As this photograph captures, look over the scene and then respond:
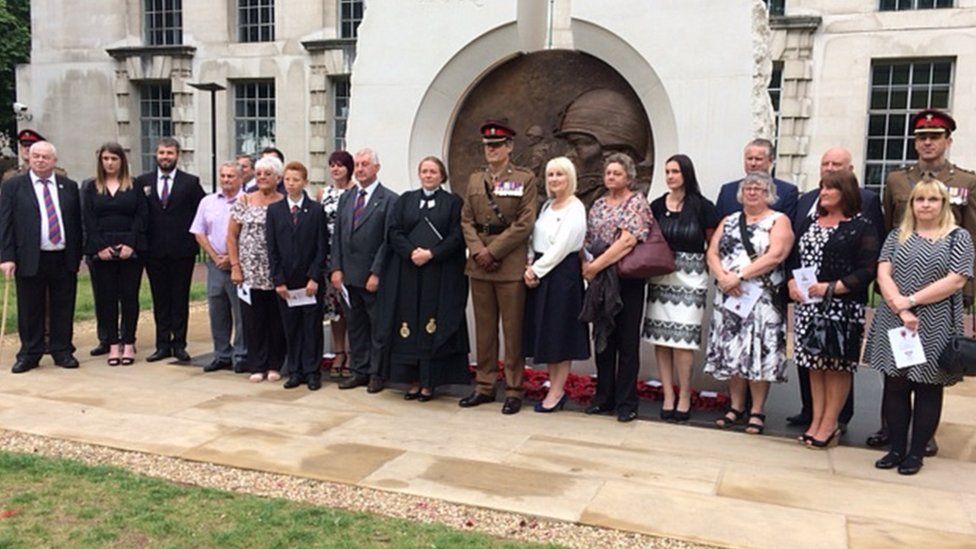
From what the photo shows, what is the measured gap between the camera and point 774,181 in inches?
224

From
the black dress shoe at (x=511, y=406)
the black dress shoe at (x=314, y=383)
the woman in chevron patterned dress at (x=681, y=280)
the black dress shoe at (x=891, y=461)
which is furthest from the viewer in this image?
the black dress shoe at (x=314, y=383)

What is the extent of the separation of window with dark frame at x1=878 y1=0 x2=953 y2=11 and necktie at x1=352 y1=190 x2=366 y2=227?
A: 15293 mm

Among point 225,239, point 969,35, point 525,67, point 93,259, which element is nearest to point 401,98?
point 525,67

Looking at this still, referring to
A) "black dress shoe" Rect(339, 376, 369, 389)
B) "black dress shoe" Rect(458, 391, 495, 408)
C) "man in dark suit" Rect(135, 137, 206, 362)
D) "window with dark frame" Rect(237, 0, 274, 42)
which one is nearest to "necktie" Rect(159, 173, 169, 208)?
"man in dark suit" Rect(135, 137, 206, 362)

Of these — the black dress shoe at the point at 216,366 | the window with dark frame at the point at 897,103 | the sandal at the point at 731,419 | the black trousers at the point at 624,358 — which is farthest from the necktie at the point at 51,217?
the window with dark frame at the point at 897,103

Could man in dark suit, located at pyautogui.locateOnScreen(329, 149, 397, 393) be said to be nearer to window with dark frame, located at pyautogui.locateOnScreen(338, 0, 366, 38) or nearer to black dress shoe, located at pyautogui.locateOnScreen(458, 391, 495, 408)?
black dress shoe, located at pyautogui.locateOnScreen(458, 391, 495, 408)

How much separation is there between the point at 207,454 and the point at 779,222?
3.87m

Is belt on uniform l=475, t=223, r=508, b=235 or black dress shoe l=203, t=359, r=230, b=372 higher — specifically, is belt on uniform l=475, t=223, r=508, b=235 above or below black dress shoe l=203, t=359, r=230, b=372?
above

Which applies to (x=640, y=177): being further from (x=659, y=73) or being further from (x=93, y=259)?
(x=93, y=259)

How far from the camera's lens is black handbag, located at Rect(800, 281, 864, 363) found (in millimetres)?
5059

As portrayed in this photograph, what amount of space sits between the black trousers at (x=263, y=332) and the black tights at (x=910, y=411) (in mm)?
4586

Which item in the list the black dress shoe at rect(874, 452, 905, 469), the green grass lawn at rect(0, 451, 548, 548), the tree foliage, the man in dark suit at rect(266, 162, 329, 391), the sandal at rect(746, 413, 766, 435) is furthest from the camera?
the tree foliage

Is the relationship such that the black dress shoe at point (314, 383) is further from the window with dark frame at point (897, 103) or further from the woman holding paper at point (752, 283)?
the window with dark frame at point (897, 103)

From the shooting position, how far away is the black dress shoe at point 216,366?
726cm
